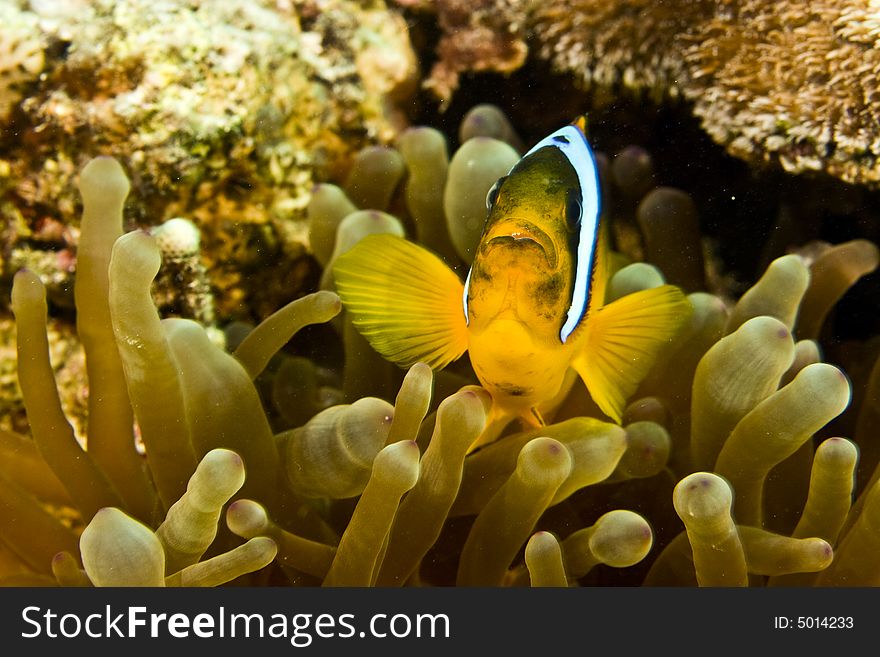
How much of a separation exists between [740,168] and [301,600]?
3.33 feet

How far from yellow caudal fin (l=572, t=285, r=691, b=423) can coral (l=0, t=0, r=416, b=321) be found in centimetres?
65

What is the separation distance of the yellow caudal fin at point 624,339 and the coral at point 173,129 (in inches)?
25.8

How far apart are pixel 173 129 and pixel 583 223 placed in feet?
2.35

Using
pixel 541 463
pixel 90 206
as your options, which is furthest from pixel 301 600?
pixel 90 206

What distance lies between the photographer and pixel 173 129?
126cm

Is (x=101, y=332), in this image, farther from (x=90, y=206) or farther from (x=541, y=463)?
(x=541, y=463)

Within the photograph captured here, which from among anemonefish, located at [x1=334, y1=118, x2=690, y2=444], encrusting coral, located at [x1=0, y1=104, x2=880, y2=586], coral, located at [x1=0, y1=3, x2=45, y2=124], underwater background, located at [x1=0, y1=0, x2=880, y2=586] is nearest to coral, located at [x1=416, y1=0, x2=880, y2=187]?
underwater background, located at [x1=0, y1=0, x2=880, y2=586]

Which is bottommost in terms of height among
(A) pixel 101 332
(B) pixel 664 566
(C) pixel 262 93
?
(B) pixel 664 566

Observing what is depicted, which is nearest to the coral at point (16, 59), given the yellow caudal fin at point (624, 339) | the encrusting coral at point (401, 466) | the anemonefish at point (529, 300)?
the encrusting coral at point (401, 466)

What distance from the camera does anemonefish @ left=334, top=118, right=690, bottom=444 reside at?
80 centimetres

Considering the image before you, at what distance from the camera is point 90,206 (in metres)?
0.99

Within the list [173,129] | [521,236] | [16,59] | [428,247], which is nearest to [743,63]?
[428,247]

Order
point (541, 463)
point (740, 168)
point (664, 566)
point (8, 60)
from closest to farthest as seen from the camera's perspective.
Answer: point (541, 463) < point (664, 566) < point (8, 60) < point (740, 168)

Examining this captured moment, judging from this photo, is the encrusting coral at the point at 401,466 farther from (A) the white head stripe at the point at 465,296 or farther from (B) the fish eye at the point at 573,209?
(B) the fish eye at the point at 573,209
